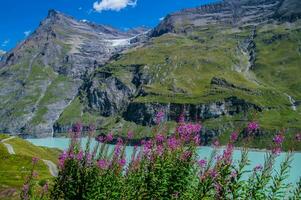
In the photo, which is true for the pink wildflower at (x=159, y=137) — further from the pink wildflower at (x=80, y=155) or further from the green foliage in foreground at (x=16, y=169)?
the green foliage in foreground at (x=16, y=169)

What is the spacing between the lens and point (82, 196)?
20.8 m

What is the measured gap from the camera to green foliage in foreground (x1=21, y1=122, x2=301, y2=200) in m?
17.3

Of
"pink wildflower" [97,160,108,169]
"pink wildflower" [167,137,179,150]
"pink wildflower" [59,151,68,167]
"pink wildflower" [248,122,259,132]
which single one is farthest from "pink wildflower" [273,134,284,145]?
"pink wildflower" [59,151,68,167]

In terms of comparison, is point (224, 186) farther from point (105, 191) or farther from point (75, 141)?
point (75, 141)

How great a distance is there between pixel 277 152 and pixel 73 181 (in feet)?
29.0

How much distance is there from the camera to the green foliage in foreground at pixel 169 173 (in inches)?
682

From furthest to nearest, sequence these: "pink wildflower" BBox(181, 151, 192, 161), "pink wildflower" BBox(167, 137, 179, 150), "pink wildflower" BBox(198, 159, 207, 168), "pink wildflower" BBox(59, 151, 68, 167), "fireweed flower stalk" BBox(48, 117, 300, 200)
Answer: "pink wildflower" BBox(59, 151, 68, 167) < "pink wildflower" BBox(167, 137, 179, 150) < "pink wildflower" BBox(181, 151, 192, 161) < "pink wildflower" BBox(198, 159, 207, 168) < "fireweed flower stalk" BBox(48, 117, 300, 200)

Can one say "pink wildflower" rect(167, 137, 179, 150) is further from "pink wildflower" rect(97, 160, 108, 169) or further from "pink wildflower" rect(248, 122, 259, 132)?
"pink wildflower" rect(248, 122, 259, 132)

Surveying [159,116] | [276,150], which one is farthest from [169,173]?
[276,150]

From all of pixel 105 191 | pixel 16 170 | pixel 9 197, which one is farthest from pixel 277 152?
pixel 16 170

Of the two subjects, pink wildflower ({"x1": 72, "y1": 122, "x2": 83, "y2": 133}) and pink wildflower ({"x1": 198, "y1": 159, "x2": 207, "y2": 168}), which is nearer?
pink wildflower ({"x1": 198, "y1": 159, "x2": 207, "y2": 168})

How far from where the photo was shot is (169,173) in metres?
19.1

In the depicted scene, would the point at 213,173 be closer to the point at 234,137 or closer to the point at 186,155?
the point at 234,137

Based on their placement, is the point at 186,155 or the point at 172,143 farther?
the point at 172,143
